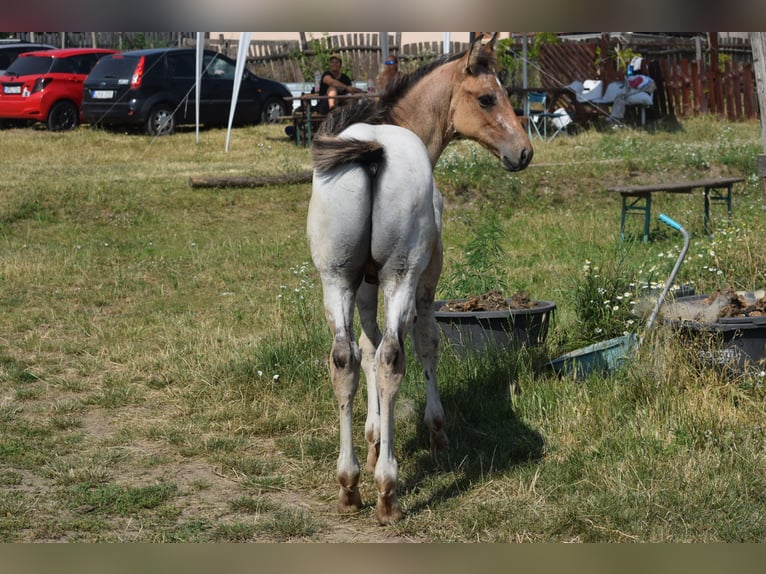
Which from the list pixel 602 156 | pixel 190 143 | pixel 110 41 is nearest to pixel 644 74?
pixel 602 156

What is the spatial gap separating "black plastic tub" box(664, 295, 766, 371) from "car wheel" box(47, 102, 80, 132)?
1753cm

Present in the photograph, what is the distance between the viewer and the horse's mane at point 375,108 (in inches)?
182

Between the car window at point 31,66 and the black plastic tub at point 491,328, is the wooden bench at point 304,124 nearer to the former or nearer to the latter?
the car window at point 31,66

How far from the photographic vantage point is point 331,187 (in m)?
4.21

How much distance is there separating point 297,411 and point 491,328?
146 centimetres

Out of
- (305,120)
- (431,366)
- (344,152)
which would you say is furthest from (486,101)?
(305,120)

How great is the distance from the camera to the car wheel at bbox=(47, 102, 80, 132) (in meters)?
20.0

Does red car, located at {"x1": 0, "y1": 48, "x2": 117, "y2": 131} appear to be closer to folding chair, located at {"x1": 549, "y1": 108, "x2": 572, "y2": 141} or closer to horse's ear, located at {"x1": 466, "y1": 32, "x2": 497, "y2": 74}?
folding chair, located at {"x1": 549, "y1": 108, "x2": 572, "y2": 141}

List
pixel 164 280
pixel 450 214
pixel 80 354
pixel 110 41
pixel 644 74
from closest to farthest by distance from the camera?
pixel 80 354 < pixel 164 280 < pixel 450 214 < pixel 644 74 < pixel 110 41

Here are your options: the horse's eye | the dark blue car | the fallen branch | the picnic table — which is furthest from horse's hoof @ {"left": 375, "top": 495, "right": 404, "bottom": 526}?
the dark blue car

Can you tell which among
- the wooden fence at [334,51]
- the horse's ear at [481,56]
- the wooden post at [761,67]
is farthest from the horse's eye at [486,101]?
the wooden fence at [334,51]

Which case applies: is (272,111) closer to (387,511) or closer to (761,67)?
(761,67)

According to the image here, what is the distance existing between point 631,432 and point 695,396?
515 millimetres

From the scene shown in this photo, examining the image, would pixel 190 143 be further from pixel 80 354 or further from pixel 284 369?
pixel 284 369
